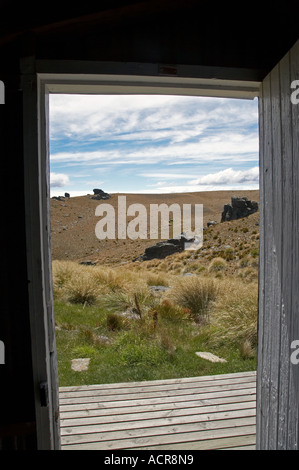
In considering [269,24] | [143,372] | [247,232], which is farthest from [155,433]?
[247,232]

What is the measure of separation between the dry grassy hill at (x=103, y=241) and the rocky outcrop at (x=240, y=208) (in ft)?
1.20

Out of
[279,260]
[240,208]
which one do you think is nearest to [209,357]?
[279,260]

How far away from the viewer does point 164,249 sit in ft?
48.8

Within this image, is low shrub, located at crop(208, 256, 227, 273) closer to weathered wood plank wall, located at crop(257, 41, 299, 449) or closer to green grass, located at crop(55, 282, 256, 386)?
green grass, located at crop(55, 282, 256, 386)

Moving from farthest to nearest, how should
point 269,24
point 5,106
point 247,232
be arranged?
point 247,232 < point 269,24 < point 5,106

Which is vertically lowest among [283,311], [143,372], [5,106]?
[143,372]

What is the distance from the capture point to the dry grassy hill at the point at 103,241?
14.0 metres

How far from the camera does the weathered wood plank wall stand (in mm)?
1190

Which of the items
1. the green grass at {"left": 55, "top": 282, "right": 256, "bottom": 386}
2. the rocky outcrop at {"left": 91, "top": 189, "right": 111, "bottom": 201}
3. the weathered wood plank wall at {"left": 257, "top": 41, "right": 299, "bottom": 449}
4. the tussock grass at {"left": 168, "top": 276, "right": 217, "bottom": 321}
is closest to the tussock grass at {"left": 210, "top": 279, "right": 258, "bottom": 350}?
the green grass at {"left": 55, "top": 282, "right": 256, "bottom": 386}

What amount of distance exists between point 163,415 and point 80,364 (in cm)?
215

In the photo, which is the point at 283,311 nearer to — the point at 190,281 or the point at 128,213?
the point at 190,281

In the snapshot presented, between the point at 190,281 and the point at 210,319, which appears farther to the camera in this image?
the point at 190,281

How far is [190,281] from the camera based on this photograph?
23.7 feet

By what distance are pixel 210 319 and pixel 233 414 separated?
3601 millimetres
